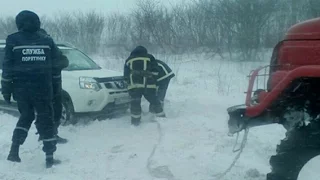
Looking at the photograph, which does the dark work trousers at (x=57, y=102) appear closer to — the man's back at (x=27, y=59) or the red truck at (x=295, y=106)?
the man's back at (x=27, y=59)

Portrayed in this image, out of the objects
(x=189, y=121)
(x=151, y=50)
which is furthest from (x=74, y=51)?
(x=151, y=50)

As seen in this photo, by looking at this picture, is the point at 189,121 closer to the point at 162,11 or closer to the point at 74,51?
the point at 74,51

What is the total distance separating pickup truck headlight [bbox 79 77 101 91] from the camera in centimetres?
692

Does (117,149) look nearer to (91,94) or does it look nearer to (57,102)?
(57,102)

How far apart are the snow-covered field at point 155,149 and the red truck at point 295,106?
993 mm

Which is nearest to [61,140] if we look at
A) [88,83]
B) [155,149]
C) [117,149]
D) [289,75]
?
[117,149]

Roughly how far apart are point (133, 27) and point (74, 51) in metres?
14.1

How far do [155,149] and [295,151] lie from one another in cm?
236

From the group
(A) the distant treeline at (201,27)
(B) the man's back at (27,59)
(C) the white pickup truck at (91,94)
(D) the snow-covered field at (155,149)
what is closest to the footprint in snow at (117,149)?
(D) the snow-covered field at (155,149)

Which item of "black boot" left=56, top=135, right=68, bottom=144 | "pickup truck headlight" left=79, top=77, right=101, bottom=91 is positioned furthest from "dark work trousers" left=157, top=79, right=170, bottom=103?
"black boot" left=56, top=135, right=68, bottom=144

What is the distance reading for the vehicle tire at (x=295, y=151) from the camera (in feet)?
10.9

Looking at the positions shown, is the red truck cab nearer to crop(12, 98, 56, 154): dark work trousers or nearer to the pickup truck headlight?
crop(12, 98, 56, 154): dark work trousers

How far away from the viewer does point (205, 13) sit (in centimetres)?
2033

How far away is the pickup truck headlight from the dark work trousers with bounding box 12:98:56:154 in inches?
75.2
